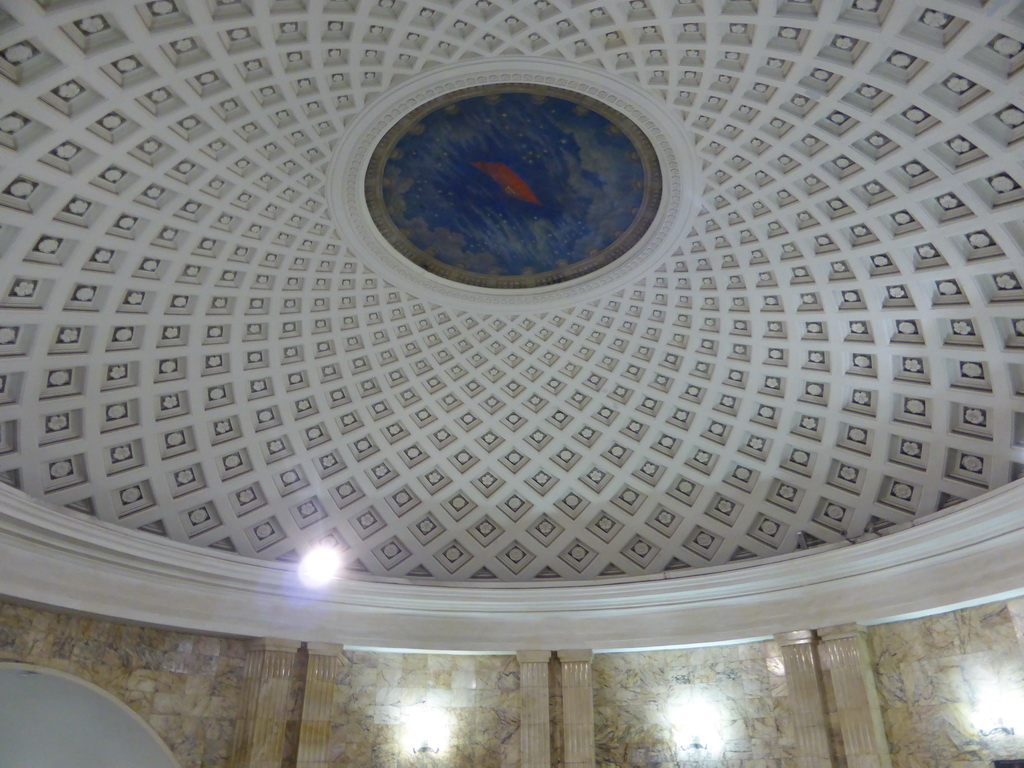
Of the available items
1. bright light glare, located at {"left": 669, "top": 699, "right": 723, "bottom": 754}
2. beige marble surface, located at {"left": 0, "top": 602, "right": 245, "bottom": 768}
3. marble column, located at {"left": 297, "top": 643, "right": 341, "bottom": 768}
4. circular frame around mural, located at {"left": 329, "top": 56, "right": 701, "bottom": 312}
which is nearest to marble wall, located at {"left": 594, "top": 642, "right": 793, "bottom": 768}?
bright light glare, located at {"left": 669, "top": 699, "right": 723, "bottom": 754}

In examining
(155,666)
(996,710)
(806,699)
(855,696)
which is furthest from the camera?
(806,699)

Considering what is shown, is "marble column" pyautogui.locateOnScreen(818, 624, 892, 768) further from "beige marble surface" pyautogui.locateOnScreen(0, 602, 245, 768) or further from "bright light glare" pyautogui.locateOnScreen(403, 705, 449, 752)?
"beige marble surface" pyautogui.locateOnScreen(0, 602, 245, 768)

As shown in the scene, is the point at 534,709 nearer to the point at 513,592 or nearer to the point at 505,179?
the point at 513,592

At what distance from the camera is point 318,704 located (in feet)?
58.0

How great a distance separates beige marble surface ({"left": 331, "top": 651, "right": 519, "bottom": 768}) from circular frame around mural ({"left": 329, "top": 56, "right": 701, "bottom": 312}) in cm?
947

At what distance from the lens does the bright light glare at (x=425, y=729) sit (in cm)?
1852

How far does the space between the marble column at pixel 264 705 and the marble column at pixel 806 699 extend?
11614 millimetres

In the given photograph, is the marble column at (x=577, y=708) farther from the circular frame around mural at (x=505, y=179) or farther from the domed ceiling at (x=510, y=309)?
the circular frame around mural at (x=505, y=179)

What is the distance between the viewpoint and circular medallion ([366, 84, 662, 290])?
52.8 ft

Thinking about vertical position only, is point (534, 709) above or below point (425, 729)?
above

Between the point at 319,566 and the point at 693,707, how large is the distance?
10.0 meters

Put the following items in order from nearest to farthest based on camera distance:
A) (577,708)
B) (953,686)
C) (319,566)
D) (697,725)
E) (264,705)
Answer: (953,686) < (264,705) < (697,725) < (577,708) < (319,566)

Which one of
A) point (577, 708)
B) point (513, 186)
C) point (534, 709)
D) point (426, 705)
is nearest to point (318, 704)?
point (426, 705)

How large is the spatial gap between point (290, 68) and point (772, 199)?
409 inches
